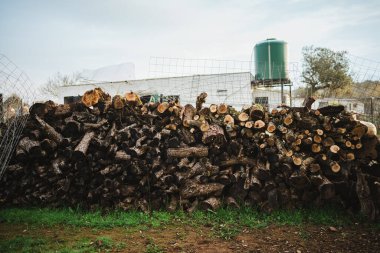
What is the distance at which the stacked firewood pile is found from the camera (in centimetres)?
515

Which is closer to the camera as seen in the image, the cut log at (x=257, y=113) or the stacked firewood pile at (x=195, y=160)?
the stacked firewood pile at (x=195, y=160)

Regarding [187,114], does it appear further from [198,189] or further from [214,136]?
[198,189]

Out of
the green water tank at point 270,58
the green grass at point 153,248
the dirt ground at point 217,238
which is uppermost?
the green water tank at point 270,58

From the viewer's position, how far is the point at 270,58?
17.8 m

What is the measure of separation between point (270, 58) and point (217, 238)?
15386 mm

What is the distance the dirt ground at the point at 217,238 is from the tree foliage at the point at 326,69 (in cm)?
2666

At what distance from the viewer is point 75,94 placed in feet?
72.0

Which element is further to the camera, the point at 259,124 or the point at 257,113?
the point at 257,113

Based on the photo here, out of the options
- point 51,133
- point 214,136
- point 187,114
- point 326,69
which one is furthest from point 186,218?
point 326,69

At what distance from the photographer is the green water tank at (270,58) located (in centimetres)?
1755

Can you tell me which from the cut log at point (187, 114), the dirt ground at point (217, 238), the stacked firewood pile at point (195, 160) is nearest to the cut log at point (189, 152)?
the stacked firewood pile at point (195, 160)

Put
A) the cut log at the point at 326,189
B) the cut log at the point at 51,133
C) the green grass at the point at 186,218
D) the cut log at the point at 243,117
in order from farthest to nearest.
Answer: the cut log at the point at 51,133
the cut log at the point at 243,117
the cut log at the point at 326,189
the green grass at the point at 186,218

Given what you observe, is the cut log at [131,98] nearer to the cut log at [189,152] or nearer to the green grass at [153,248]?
the cut log at [189,152]

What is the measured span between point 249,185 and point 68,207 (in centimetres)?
347
